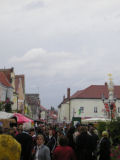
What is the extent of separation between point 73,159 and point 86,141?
2717mm

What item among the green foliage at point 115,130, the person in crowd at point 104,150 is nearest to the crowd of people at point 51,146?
the person in crowd at point 104,150

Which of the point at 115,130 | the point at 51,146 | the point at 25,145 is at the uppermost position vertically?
the point at 115,130

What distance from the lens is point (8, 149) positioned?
6410mm

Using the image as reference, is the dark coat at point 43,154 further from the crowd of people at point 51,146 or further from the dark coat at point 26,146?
the dark coat at point 26,146

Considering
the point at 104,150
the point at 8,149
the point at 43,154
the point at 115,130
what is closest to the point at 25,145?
the point at 43,154

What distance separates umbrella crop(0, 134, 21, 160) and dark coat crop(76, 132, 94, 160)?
5180mm

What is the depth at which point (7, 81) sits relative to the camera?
69438 millimetres

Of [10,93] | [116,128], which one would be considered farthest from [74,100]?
[116,128]

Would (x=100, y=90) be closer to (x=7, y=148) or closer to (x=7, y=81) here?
(x=7, y=81)

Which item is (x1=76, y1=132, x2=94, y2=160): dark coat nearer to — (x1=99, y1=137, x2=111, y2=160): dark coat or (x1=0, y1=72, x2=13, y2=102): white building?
(x1=99, y1=137, x2=111, y2=160): dark coat

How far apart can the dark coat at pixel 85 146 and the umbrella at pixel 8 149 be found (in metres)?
5.18

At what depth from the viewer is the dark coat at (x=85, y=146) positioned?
1138 cm

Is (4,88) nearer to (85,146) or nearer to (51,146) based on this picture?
(51,146)

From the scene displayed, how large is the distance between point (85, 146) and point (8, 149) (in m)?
5.42
